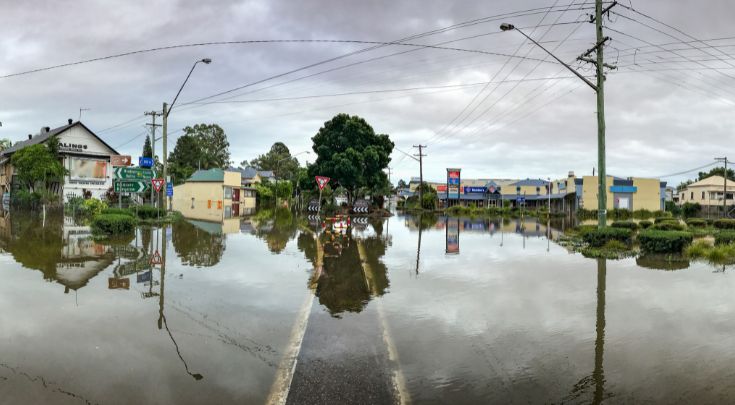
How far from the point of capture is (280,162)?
354 ft

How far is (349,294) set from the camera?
370 inches

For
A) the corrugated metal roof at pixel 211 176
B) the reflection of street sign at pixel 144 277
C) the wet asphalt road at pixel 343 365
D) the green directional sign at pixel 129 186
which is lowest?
the wet asphalt road at pixel 343 365

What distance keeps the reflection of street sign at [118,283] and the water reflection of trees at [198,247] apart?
8.20ft

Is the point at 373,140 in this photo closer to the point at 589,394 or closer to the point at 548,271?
the point at 548,271

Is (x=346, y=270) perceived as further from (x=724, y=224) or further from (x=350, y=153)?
(x=350, y=153)

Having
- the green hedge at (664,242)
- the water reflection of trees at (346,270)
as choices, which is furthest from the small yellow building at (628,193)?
the water reflection of trees at (346,270)

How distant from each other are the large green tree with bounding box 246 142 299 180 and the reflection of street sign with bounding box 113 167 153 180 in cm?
7301

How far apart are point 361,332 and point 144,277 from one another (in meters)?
6.43

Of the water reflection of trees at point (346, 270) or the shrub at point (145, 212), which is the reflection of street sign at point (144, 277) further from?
the shrub at point (145, 212)

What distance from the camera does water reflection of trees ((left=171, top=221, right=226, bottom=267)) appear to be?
45.0 ft

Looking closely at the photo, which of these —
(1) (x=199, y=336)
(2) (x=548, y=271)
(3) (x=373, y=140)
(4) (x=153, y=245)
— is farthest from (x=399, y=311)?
(3) (x=373, y=140)

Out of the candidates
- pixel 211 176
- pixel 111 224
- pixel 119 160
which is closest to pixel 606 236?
pixel 111 224

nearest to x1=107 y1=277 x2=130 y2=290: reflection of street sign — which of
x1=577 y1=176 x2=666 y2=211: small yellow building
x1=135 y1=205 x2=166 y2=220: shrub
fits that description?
x1=135 y1=205 x2=166 y2=220: shrub

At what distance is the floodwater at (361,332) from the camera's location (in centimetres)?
482
